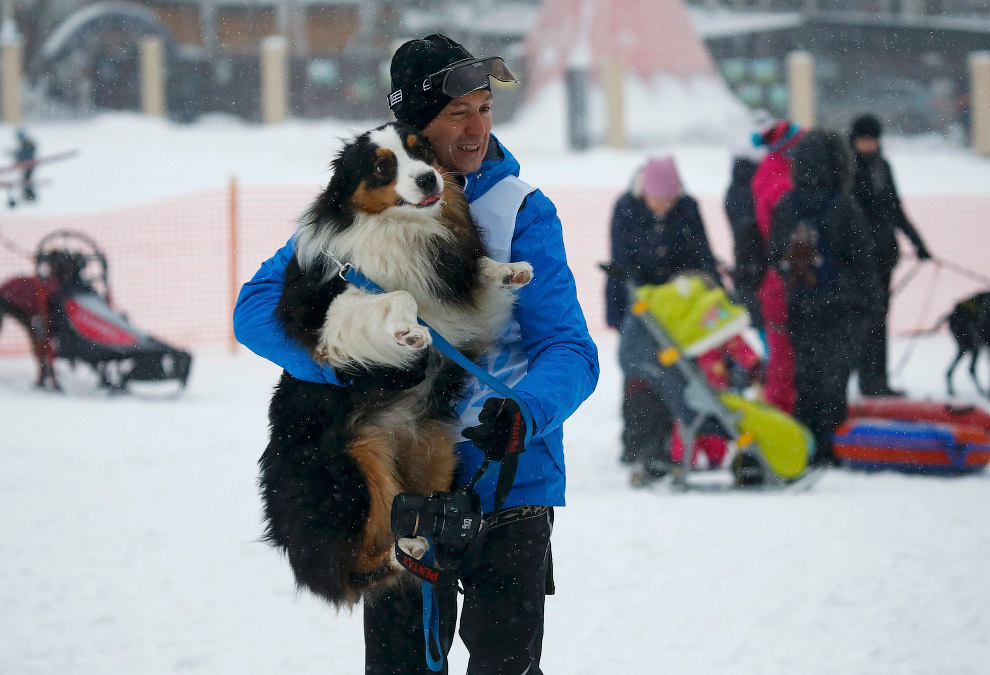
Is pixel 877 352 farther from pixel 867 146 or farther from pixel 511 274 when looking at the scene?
pixel 511 274

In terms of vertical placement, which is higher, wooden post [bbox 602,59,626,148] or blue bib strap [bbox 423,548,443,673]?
wooden post [bbox 602,59,626,148]

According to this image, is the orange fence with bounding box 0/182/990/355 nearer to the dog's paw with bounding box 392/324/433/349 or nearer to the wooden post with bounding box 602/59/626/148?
the wooden post with bounding box 602/59/626/148

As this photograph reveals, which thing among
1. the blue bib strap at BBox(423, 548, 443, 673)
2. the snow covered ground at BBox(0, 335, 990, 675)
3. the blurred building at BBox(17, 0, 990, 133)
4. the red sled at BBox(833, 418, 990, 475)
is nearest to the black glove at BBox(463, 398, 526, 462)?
the blue bib strap at BBox(423, 548, 443, 673)

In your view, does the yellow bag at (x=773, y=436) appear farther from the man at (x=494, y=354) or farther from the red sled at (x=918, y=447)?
the man at (x=494, y=354)

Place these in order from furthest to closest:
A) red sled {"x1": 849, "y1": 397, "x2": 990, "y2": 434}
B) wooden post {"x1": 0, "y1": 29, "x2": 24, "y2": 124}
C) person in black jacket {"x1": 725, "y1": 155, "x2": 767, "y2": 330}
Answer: wooden post {"x1": 0, "y1": 29, "x2": 24, "y2": 124} < person in black jacket {"x1": 725, "y1": 155, "x2": 767, "y2": 330} < red sled {"x1": 849, "y1": 397, "x2": 990, "y2": 434}

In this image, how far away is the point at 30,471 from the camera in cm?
651

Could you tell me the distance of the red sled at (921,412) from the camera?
6520 mm

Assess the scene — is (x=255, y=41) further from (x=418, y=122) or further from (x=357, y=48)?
(x=418, y=122)

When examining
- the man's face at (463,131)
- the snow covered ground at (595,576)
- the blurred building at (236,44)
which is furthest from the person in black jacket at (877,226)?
the blurred building at (236,44)

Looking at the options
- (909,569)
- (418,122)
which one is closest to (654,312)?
(909,569)

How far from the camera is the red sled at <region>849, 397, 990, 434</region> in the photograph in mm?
6520

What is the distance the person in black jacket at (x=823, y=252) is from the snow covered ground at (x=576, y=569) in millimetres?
917

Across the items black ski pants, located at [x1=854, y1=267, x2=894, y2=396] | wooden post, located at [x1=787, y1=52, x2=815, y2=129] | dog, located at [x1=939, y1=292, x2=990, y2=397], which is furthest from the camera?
wooden post, located at [x1=787, y1=52, x2=815, y2=129]

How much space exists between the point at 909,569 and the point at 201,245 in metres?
14.1
